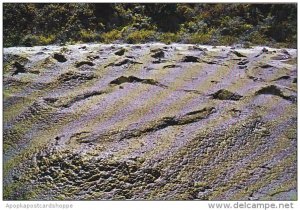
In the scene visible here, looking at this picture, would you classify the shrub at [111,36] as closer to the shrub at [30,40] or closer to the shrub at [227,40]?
the shrub at [30,40]

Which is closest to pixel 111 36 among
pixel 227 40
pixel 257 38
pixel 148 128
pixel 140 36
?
pixel 140 36

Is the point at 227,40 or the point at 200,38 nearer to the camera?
the point at 200,38

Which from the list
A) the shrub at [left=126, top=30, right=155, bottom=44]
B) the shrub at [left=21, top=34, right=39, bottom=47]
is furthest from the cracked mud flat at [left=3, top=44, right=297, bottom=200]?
the shrub at [left=126, top=30, right=155, bottom=44]

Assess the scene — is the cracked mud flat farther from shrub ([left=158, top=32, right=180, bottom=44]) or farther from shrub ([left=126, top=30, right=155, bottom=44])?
shrub ([left=158, top=32, right=180, bottom=44])

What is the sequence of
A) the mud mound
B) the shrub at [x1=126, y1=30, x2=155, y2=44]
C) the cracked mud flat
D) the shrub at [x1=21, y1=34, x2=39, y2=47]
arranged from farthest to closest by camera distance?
the shrub at [x1=126, y1=30, x2=155, y2=44] → the shrub at [x1=21, y1=34, x2=39, y2=47] → the mud mound → the cracked mud flat

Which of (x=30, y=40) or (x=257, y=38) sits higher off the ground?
(x=30, y=40)

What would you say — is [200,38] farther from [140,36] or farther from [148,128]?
[148,128]
